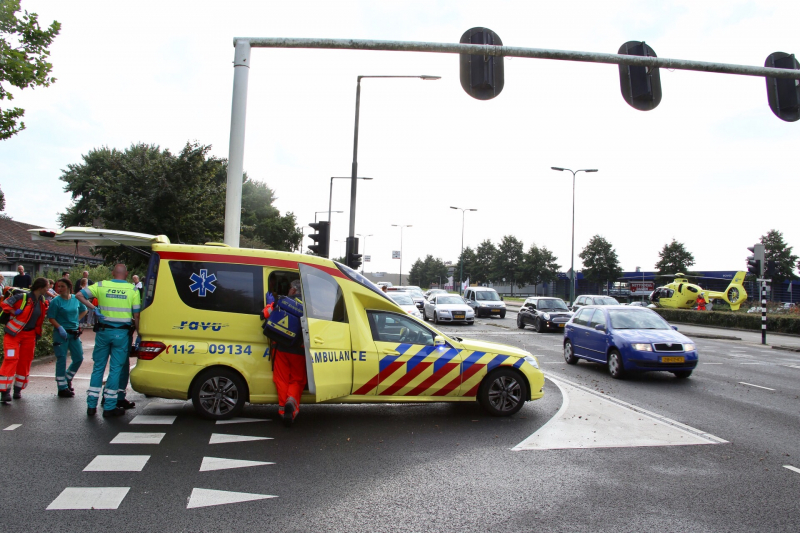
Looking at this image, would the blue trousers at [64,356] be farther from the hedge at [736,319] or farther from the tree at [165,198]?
the hedge at [736,319]

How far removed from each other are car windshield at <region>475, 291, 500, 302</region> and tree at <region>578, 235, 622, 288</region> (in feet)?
91.1

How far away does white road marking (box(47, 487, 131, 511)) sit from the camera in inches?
161

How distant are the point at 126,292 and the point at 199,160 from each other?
15.4m

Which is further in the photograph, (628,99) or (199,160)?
(199,160)

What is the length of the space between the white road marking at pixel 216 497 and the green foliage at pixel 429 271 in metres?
98.2

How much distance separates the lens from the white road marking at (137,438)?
5.76 meters

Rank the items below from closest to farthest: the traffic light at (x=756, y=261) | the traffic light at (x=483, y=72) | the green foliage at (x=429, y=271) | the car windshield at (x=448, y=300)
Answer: the traffic light at (x=483, y=72) < the traffic light at (x=756, y=261) < the car windshield at (x=448, y=300) < the green foliage at (x=429, y=271)

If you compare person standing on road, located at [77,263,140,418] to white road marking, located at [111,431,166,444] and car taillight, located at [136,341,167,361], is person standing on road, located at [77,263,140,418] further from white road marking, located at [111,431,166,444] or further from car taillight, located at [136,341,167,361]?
white road marking, located at [111,431,166,444]

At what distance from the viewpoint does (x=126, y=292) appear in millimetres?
6863

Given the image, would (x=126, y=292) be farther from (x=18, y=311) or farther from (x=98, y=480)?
(x=98, y=480)

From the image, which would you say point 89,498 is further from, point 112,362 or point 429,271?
point 429,271

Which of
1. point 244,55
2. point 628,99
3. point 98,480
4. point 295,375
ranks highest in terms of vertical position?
point 244,55

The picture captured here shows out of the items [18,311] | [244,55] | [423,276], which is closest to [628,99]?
[244,55]

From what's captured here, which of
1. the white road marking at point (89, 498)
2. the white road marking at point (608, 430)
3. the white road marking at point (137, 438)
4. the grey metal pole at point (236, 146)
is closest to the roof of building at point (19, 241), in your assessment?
the grey metal pole at point (236, 146)
